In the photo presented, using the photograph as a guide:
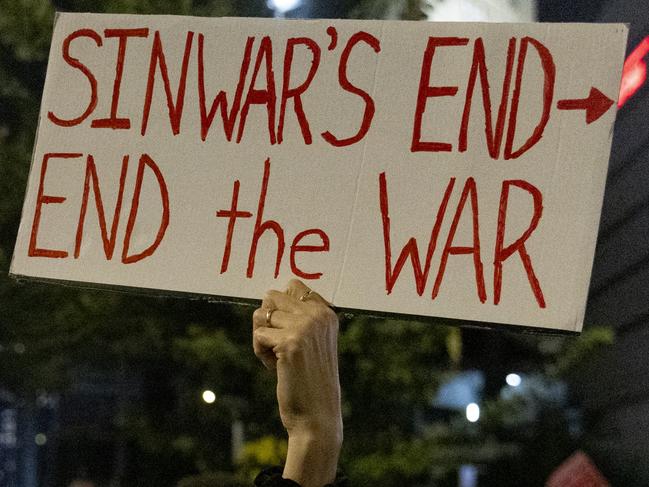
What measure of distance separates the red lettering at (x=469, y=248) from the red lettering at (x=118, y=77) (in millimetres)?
702

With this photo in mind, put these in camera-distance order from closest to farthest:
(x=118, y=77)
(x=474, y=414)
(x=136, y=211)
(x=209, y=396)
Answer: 1. (x=136, y=211)
2. (x=118, y=77)
3. (x=209, y=396)
4. (x=474, y=414)

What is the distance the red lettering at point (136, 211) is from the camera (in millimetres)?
1867

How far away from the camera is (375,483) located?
619cm

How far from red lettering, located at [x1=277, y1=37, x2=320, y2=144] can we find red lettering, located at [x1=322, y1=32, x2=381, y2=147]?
5 centimetres

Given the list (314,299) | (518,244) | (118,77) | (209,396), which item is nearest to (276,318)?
(314,299)

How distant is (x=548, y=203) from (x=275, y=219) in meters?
0.50

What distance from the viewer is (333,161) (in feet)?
5.99

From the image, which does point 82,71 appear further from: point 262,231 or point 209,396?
point 209,396

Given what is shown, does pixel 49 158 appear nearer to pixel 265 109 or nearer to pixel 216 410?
pixel 265 109

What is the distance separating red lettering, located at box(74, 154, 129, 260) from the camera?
6.20 ft

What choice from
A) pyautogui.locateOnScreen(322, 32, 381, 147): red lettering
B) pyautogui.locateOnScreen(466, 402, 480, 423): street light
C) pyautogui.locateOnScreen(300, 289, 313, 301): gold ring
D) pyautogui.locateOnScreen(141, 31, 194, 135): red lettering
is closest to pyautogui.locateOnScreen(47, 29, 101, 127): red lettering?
pyautogui.locateOnScreen(141, 31, 194, 135): red lettering

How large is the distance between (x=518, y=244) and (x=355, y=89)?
0.44m

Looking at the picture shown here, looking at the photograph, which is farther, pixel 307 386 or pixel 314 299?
pixel 314 299

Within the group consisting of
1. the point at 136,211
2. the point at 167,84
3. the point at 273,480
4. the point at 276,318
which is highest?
the point at 167,84
